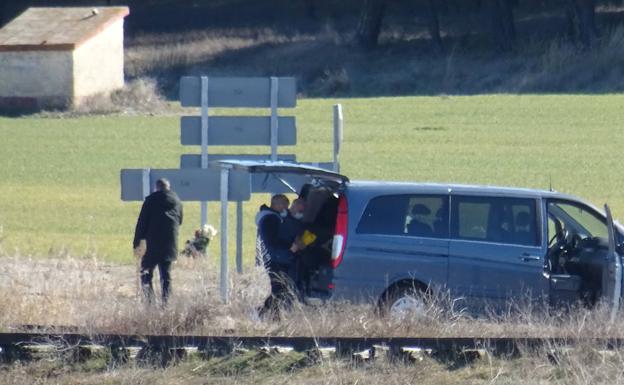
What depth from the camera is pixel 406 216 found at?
1163 centimetres

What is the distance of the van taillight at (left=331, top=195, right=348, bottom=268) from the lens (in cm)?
1141

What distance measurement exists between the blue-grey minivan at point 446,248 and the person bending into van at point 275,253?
0.23 m

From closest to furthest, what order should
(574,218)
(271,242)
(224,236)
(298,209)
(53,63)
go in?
(271,242), (298,209), (574,218), (224,236), (53,63)

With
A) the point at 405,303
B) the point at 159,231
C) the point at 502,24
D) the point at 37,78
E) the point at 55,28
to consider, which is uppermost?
the point at 502,24

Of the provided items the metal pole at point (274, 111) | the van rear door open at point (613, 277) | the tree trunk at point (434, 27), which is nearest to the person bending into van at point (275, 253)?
the van rear door open at point (613, 277)

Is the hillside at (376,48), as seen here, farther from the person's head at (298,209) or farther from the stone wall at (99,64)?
the person's head at (298,209)

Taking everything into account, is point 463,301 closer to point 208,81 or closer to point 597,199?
point 208,81

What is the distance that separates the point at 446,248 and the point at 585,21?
48900 mm

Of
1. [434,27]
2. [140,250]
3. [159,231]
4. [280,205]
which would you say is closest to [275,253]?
[280,205]

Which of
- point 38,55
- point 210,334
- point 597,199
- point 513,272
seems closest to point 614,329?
point 513,272

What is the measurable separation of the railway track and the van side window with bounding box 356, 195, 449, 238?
2110mm

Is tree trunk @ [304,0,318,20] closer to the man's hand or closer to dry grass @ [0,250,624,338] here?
the man's hand

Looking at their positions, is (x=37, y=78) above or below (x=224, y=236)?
above

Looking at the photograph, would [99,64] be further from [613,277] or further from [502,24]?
[613,277]
